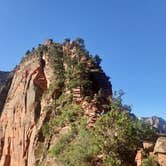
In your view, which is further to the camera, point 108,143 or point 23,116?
point 23,116

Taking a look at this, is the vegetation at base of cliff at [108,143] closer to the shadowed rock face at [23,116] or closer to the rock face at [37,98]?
the rock face at [37,98]

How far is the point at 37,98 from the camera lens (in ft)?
207

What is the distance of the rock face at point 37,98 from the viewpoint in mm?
54812

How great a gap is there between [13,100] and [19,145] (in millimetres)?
10842

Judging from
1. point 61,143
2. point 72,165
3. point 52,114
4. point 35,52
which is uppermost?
point 35,52

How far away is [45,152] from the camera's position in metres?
53.3

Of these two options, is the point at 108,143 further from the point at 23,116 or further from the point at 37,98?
the point at 23,116

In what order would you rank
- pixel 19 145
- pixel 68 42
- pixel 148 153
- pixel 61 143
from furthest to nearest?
pixel 68 42
pixel 19 145
pixel 61 143
pixel 148 153

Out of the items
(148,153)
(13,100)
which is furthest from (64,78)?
(148,153)

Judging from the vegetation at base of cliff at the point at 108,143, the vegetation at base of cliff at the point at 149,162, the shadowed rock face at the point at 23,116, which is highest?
the shadowed rock face at the point at 23,116

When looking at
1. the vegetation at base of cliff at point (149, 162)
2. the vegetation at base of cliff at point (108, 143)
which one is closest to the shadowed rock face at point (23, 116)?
the vegetation at base of cliff at point (108, 143)

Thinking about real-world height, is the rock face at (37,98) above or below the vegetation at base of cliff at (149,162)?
above

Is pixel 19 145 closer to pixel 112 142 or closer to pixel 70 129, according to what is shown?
pixel 70 129

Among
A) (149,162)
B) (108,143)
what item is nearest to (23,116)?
(108,143)
